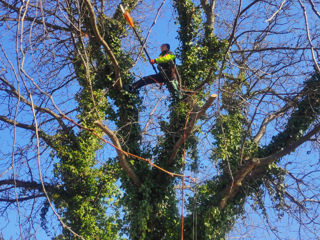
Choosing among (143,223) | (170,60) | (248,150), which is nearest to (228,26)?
(170,60)

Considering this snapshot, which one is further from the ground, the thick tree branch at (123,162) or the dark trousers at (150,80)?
the dark trousers at (150,80)

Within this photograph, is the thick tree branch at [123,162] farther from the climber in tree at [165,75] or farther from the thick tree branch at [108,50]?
the climber in tree at [165,75]

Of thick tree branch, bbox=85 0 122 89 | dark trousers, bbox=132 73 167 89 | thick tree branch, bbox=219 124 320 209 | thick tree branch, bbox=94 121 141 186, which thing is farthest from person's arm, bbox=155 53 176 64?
thick tree branch, bbox=219 124 320 209

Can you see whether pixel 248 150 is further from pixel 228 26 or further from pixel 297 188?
pixel 228 26

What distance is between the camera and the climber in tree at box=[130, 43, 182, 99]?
7344 mm

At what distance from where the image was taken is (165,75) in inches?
292

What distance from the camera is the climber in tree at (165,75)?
7.34 meters

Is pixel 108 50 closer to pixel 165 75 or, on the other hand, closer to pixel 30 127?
pixel 165 75

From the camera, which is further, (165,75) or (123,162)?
(165,75)

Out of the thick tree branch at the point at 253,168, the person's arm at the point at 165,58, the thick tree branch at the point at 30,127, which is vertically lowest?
the thick tree branch at the point at 253,168

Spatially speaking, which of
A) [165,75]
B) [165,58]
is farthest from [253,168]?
[165,58]

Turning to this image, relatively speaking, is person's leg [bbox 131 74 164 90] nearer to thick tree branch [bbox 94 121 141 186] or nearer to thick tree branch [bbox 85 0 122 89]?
thick tree branch [bbox 85 0 122 89]

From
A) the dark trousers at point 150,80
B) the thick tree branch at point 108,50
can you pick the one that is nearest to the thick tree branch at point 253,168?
the dark trousers at point 150,80

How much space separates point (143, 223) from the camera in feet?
21.4
